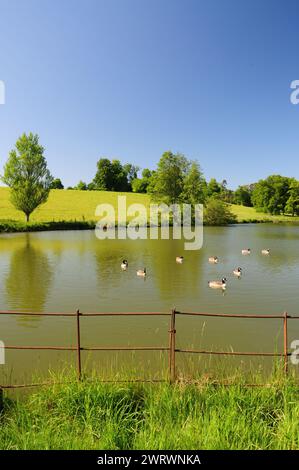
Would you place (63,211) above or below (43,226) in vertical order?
above

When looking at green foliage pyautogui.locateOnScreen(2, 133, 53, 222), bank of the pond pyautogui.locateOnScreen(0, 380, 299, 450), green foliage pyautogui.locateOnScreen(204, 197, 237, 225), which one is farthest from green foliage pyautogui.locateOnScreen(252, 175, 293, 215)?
bank of the pond pyautogui.locateOnScreen(0, 380, 299, 450)

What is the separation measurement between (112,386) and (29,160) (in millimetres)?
58515

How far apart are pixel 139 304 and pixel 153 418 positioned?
9.58 m

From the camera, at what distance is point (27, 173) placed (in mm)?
59750

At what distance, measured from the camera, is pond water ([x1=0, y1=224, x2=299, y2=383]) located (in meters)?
9.58

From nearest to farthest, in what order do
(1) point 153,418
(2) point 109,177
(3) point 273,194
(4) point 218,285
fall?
1. (1) point 153,418
2. (4) point 218,285
3. (3) point 273,194
4. (2) point 109,177

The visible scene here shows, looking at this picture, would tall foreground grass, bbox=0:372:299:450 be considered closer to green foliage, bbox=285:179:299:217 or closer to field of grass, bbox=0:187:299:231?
field of grass, bbox=0:187:299:231

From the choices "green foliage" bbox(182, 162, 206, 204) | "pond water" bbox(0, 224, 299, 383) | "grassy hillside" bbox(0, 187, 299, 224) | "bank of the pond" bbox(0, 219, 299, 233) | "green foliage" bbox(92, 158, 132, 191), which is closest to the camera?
"pond water" bbox(0, 224, 299, 383)

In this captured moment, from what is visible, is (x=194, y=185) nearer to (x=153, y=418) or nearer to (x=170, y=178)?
(x=170, y=178)

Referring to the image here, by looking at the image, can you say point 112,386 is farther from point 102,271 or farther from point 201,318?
point 102,271

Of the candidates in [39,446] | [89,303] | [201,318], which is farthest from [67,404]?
[89,303]

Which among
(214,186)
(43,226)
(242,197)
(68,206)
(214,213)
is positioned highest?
(214,186)

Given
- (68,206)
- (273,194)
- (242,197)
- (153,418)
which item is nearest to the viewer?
(153,418)

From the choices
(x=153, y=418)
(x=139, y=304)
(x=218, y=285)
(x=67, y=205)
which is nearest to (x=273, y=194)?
(x=67, y=205)
